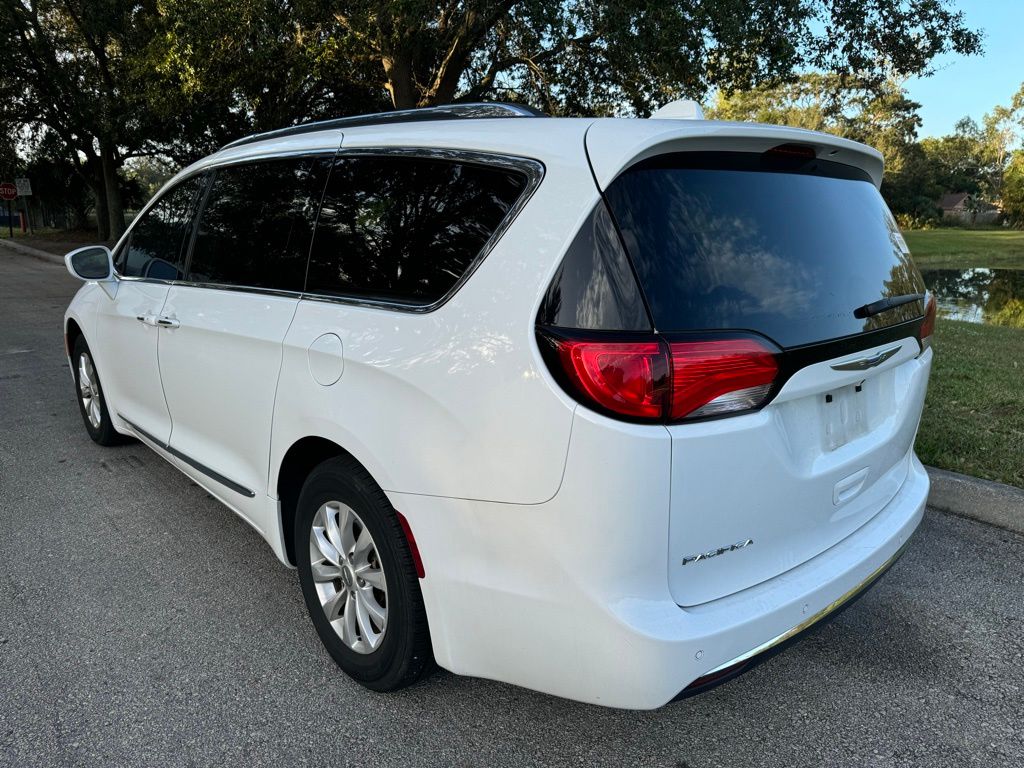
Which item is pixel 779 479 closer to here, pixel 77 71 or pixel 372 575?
pixel 372 575

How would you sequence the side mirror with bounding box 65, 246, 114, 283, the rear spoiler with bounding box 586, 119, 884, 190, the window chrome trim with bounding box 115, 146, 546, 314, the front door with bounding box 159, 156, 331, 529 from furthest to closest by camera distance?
the side mirror with bounding box 65, 246, 114, 283 < the front door with bounding box 159, 156, 331, 529 < the window chrome trim with bounding box 115, 146, 546, 314 < the rear spoiler with bounding box 586, 119, 884, 190

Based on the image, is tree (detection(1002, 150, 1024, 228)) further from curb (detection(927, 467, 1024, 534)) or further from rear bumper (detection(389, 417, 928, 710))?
rear bumper (detection(389, 417, 928, 710))

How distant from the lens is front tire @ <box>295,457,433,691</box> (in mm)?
2289

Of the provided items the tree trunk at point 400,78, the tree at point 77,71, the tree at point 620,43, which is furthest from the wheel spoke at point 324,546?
the tree at point 77,71

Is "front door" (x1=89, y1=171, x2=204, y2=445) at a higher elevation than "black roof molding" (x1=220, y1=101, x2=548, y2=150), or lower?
lower

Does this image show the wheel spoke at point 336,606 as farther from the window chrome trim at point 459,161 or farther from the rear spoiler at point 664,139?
the rear spoiler at point 664,139

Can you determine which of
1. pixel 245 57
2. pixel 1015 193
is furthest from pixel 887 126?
pixel 245 57

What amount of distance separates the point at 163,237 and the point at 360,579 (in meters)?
2.33

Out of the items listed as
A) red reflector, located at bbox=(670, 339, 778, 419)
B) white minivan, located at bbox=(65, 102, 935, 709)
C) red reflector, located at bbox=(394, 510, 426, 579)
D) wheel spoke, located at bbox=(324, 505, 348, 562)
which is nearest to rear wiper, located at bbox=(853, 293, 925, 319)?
white minivan, located at bbox=(65, 102, 935, 709)

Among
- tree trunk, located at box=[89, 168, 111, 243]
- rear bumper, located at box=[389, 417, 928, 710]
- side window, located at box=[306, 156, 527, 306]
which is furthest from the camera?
tree trunk, located at box=[89, 168, 111, 243]

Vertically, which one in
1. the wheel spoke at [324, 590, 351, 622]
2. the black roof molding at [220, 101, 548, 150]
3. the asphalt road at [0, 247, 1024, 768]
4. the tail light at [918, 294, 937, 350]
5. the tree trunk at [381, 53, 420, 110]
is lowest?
the asphalt road at [0, 247, 1024, 768]

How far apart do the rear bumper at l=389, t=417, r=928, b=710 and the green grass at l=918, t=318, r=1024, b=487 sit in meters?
2.67

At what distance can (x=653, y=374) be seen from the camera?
71.6 inches

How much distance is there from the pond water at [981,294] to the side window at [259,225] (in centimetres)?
916
